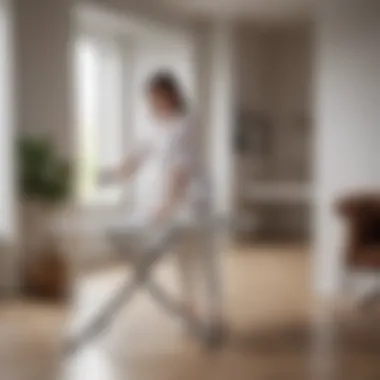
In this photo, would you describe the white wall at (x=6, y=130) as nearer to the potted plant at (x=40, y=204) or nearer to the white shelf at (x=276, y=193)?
the potted plant at (x=40, y=204)

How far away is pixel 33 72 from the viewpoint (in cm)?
656

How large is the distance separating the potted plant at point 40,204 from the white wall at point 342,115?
190 cm

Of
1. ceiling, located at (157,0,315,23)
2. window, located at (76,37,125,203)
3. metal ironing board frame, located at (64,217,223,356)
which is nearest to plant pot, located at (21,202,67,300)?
metal ironing board frame, located at (64,217,223,356)

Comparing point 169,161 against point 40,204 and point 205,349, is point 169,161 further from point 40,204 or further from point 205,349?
point 40,204

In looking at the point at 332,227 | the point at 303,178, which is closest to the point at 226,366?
the point at 332,227

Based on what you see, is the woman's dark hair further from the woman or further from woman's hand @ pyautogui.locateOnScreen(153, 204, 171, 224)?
woman's hand @ pyautogui.locateOnScreen(153, 204, 171, 224)

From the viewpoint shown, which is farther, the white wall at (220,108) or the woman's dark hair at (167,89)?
the white wall at (220,108)

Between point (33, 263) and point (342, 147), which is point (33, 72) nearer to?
point (33, 263)

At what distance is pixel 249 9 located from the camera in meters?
8.84

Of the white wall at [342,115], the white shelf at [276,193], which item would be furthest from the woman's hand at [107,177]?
the white shelf at [276,193]

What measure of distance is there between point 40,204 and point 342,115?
2.34 metres

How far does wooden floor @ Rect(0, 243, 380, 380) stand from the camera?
3822mm

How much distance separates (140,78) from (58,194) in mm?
3210

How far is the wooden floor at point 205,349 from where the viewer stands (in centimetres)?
382
